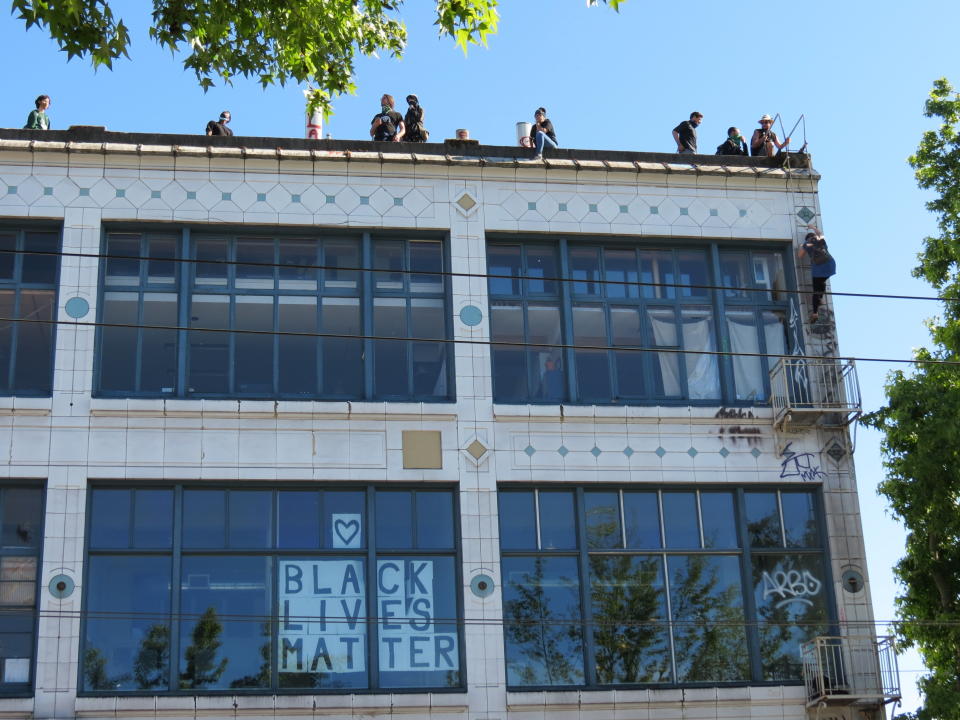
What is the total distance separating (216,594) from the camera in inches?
877

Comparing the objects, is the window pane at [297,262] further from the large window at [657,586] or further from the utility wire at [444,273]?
the large window at [657,586]

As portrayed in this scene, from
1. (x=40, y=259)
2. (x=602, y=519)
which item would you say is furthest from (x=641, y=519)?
(x=40, y=259)

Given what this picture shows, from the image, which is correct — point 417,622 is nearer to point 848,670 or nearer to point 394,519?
point 394,519

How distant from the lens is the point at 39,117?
2511 centimetres

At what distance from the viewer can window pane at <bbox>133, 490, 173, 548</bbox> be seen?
73.4 ft

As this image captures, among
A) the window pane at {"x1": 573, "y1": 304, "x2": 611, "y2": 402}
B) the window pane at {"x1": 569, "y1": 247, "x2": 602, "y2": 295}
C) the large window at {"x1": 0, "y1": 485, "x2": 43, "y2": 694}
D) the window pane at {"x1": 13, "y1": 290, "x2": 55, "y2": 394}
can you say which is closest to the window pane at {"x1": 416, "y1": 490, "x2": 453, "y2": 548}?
the window pane at {"x1": 573, "y1": 304, "x2": 611, "y2": 402}

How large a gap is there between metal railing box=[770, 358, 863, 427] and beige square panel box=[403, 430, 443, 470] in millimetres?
5588

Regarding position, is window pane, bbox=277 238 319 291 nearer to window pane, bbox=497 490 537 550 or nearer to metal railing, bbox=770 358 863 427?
window pane, bbox=497 490 537 550

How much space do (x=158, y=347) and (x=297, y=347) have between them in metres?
2.20

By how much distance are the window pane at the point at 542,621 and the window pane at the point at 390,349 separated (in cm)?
340

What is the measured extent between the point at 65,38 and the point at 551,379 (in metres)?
11.8

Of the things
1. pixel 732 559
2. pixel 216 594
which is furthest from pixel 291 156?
pixel 732 559

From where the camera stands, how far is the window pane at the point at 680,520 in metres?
23.5

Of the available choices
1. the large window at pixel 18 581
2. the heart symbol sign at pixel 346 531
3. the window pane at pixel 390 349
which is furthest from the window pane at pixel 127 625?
the window pane at pixel 390 349
